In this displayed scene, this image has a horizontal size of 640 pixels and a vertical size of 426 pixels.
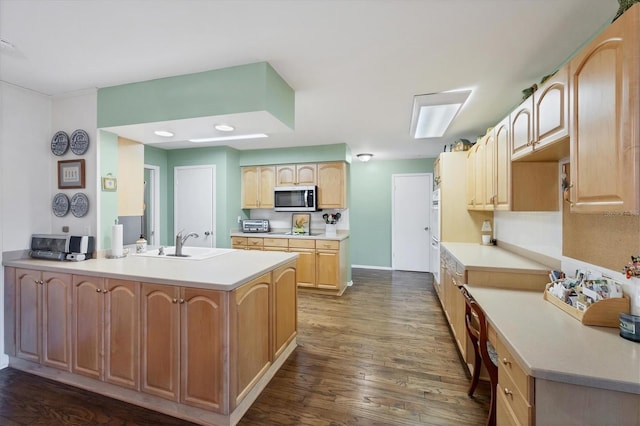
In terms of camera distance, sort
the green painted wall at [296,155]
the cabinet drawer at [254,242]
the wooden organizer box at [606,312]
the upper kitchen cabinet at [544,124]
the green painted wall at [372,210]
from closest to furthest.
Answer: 1. the wooden organizer box at [606,312]
2. the upper kitchen cabinet at [544,124]
3. the green painted wall at [296,155]
4. the cabinet drawer at [254,242]
5. the green painted wall at [372,210]

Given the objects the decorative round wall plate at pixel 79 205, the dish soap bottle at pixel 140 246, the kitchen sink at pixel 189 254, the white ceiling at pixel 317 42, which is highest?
the white ceiling at pixel 317 42

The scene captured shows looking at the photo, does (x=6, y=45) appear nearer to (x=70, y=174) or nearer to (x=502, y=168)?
(x=70, y=174)

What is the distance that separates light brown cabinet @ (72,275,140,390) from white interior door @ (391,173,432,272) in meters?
4.81

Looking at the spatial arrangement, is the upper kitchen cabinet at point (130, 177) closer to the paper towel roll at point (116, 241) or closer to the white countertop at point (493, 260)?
the paper towel roll at point (116, 241)

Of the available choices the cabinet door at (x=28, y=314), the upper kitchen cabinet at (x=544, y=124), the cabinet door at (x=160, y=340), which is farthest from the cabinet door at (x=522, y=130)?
the cabinet door at (x=28, y=314)

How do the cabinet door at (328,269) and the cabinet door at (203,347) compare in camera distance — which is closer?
the cabinet door at (203,347)

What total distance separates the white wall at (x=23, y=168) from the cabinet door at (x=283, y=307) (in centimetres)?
231

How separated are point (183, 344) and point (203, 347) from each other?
0.50 ft

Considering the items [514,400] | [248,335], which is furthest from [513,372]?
[248,335]

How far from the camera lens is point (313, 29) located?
1552 mm

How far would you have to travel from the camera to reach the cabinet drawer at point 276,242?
14.3 feet

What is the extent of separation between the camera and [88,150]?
2434mm

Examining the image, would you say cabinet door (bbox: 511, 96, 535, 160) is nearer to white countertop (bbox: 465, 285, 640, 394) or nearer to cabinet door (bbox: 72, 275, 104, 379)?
white countertop (bbox: 465, 285, 640, 394)

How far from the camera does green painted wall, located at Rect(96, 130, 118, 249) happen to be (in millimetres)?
2432
